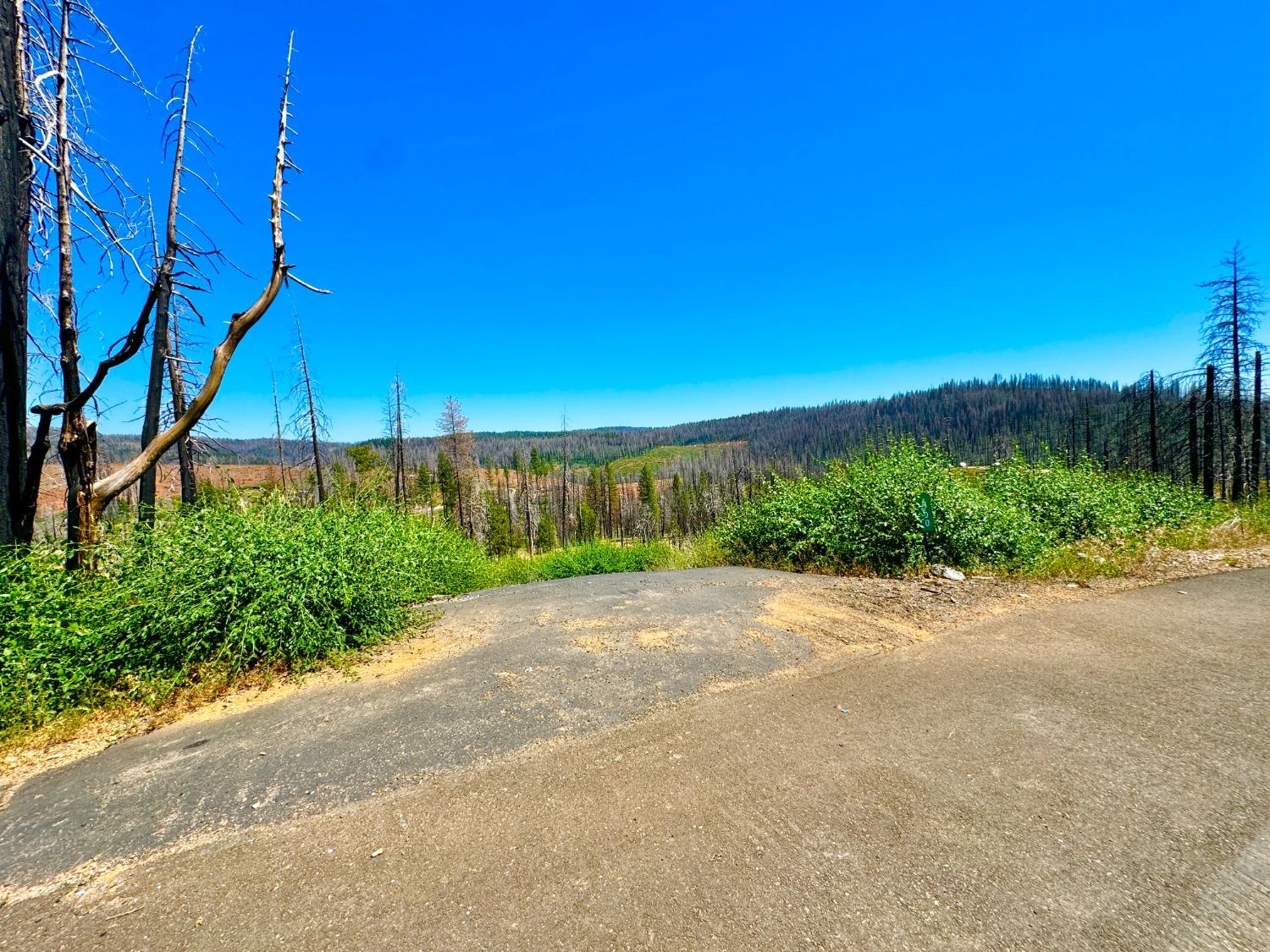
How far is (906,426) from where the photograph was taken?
125125mm

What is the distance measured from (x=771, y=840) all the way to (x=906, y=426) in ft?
458

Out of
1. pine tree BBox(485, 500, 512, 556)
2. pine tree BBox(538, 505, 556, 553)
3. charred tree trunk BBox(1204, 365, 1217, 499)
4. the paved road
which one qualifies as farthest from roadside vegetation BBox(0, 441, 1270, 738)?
pine tree BBox(538, 505, 556, 553)

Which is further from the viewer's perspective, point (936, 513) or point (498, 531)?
point (498, 531)

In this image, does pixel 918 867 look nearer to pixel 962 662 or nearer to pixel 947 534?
pixel 962 662

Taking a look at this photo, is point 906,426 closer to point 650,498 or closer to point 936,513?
point 650,498

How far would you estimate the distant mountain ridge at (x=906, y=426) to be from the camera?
88.3m

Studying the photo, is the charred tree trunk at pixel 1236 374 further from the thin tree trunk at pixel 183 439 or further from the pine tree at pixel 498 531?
the pine tree at pixel 498 531

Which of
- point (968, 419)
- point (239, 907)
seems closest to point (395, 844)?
point (239, 907)

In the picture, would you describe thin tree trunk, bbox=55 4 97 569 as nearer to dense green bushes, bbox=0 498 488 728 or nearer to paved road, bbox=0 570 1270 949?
dense green bushes, bbox=0 498 488 728

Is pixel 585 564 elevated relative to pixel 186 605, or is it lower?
lower

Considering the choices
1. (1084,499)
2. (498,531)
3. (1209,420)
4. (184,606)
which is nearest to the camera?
(184,606)

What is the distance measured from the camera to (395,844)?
2.37 m

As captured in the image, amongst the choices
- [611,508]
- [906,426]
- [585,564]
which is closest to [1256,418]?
[585,564]

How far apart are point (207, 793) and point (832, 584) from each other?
6946 millimetres
